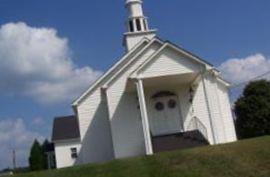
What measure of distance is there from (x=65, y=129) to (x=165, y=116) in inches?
978

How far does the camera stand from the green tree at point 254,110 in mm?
33969

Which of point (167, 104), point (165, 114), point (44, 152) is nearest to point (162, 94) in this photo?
point (167, 104)

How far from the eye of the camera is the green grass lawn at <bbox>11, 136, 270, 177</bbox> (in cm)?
1922

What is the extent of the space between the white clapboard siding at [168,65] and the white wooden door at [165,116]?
3.09 metres

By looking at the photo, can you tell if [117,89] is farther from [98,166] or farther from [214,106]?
[98,166]

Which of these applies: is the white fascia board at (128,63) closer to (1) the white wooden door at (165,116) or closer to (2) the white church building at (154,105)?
(2) the white church building at (154,105)

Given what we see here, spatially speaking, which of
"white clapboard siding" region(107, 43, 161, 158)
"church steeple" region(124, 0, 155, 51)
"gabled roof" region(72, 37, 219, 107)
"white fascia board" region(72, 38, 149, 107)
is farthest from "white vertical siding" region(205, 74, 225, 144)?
"church steeple" region(124, 0, 155, 51)

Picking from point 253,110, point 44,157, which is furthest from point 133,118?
point 44,157

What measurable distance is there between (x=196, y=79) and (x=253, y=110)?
220 inches

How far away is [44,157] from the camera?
55.0 m

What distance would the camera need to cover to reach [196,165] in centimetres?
2011

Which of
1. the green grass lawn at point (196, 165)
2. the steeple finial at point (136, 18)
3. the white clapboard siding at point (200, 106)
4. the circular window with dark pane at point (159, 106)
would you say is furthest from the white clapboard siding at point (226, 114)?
the green grass lawn at point (196, 165)

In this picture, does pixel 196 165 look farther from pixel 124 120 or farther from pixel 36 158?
pixel 36 158

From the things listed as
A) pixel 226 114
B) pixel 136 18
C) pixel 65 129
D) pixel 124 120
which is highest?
pixel 136 18
